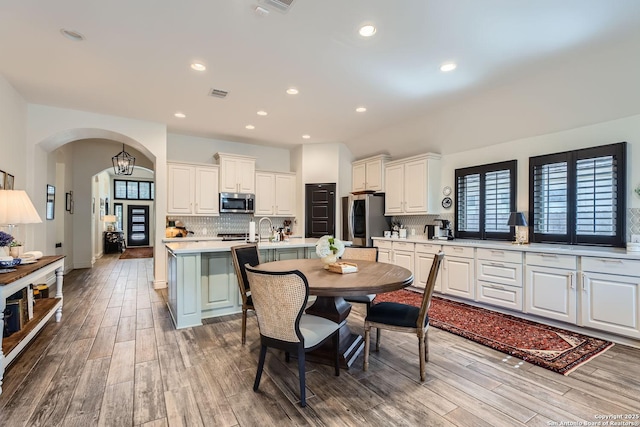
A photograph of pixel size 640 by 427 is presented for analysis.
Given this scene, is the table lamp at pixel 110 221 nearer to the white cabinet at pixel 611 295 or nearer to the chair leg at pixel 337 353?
the chair leg at pixel 337 353

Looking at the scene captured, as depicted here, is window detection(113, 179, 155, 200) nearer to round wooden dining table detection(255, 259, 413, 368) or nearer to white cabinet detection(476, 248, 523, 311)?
round wooden dining table detection(255, 259, 413, 368)

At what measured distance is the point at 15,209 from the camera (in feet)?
9.28

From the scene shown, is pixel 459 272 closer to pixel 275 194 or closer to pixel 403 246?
pixel 403 246

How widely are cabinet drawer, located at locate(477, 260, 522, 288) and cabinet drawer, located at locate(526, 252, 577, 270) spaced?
170 millimetres

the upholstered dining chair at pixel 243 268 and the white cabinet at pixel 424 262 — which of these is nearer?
the upholstered dining chair at pixel 243 268

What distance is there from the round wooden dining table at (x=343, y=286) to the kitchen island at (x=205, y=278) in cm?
104

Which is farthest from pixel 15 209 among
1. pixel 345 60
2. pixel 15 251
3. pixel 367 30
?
pixel 367 30

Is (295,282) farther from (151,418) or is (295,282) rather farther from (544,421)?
(544,421)

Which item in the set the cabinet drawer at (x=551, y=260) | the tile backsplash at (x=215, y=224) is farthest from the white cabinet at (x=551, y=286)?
the tile backsplash at (x=215, y=224)

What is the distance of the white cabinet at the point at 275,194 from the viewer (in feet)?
21.5

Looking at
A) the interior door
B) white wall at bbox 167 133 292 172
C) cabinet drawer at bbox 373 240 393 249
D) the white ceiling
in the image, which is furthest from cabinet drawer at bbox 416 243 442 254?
the interior door

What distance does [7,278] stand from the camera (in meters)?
2.22

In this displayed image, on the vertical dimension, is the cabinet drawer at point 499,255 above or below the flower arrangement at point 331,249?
below

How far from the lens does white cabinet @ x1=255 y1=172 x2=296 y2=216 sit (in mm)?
6562
